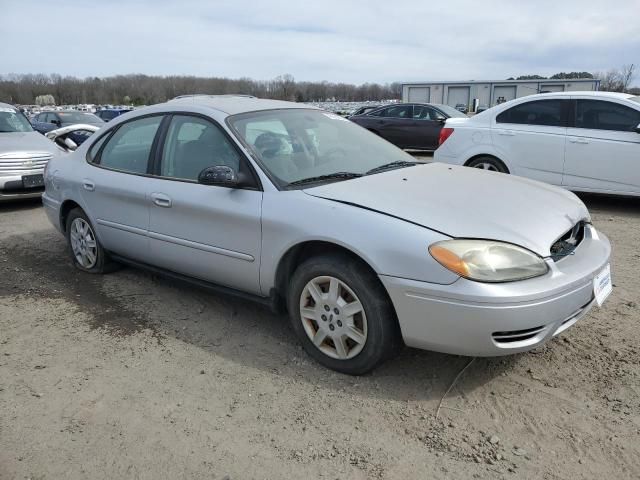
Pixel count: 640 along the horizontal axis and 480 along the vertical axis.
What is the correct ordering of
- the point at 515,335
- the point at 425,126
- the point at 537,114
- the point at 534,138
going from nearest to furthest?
the point at 515,335 < the point at 534,138 < the point at 537,114 < the point at 425,126

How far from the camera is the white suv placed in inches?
258

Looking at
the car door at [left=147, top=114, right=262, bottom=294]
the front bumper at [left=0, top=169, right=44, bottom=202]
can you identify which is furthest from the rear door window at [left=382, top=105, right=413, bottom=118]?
the car door at [left=147, top=114, right=262, bottom=294]

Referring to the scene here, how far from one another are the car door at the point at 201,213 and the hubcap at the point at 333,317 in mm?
433

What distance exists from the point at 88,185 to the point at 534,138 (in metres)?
5.59

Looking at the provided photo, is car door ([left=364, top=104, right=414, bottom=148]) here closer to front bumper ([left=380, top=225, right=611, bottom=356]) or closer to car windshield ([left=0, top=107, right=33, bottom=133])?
→ car windshield ([left=0, top=107, right=33, bottom=133])

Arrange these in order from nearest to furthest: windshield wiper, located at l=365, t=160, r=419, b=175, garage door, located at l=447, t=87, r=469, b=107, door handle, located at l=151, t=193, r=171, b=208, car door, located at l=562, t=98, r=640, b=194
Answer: windshield wiper, located at l=365, t=160, r=419, b=175, door handle, located at l=151, t=193, r=171, b=208, car door, located at l=562, t=98, r=640, b=194, garage door, located at l=447, t=87, r=469, b=107

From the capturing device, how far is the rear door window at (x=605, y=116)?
21.5 ft

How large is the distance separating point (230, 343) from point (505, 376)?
5.61 feet

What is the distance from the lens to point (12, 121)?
9.04 m

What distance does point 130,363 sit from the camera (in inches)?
127

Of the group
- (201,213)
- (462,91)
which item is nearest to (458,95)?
(462,91)

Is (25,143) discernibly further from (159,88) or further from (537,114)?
(159,88)

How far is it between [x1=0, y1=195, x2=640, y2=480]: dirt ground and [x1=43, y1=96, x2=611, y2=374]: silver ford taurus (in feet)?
A: 1.07

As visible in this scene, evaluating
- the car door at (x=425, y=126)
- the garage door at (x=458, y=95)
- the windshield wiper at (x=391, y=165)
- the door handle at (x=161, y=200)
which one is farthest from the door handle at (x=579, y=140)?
the garage door at (x=458, y=95)
